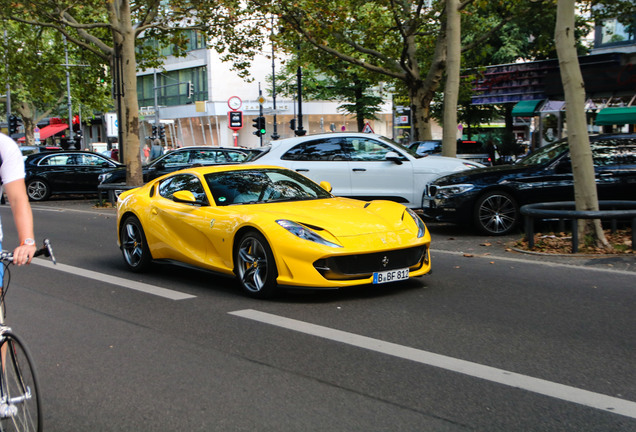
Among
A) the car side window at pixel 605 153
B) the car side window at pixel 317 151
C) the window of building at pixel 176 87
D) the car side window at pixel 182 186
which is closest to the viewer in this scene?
the car side window at pixel 182 186

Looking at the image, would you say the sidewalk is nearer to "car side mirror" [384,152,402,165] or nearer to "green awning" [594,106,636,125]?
"car side mirror" [384,152,402,165]

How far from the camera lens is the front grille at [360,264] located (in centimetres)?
704

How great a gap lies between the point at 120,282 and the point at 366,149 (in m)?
7.11

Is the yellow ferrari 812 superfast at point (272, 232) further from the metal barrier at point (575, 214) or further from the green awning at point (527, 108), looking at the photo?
the green awning at point (527, 108)

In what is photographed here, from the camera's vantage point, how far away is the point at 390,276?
7270 mm

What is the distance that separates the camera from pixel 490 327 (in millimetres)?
6105

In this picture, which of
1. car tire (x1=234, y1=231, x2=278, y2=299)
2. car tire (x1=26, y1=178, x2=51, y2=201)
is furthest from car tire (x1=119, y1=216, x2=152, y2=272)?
car tire (x1=26, y1=178, x2=51, y2=201)

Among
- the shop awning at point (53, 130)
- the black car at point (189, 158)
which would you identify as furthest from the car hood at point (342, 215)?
the shop awning at point (53, 130)

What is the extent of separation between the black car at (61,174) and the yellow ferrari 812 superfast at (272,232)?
56.7 ft

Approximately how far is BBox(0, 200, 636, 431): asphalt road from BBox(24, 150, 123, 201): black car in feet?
56.5

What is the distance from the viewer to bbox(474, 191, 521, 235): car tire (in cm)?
1225

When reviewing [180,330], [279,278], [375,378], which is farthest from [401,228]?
[375,378]

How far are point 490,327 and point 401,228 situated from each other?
66.7 inches

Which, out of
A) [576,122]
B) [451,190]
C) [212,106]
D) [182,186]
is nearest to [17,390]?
[182,186]
